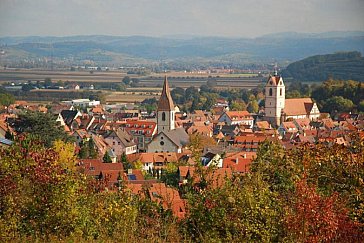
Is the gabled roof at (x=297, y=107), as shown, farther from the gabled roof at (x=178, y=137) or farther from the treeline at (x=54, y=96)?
the treeline at (x=54, y=96)

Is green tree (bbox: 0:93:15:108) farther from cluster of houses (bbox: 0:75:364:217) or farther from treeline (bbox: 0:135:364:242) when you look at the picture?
treeline (bbox: 0:135:364:242)

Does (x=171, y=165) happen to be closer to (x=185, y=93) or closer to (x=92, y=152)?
(x=92, y=152)

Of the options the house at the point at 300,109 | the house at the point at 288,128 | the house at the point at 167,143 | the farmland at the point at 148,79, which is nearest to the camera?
the house at the point at 167,143

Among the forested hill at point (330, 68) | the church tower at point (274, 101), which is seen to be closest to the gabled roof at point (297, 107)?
the church tower at point (274, 101)

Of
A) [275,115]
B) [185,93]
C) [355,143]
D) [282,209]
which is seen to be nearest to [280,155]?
[355,143]

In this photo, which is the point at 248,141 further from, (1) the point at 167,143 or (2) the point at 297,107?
(2) the point at 297,107

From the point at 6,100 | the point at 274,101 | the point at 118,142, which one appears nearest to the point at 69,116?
the point at 6,100

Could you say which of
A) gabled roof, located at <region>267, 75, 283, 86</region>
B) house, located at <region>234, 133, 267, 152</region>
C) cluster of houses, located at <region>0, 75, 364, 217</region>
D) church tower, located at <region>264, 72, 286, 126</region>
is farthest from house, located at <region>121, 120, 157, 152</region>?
gabled roof, located at <region>267, 75, 283, 86</region>

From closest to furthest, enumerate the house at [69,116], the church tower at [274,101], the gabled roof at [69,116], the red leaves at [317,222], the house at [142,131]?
the red leaves at [317,222] → the house at [142,131] → the house at [69,116] → the gabled roof at [69,116] → the church tower at [274,101]

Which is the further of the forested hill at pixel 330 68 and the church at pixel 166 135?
the forested hill at pixel 330 68
